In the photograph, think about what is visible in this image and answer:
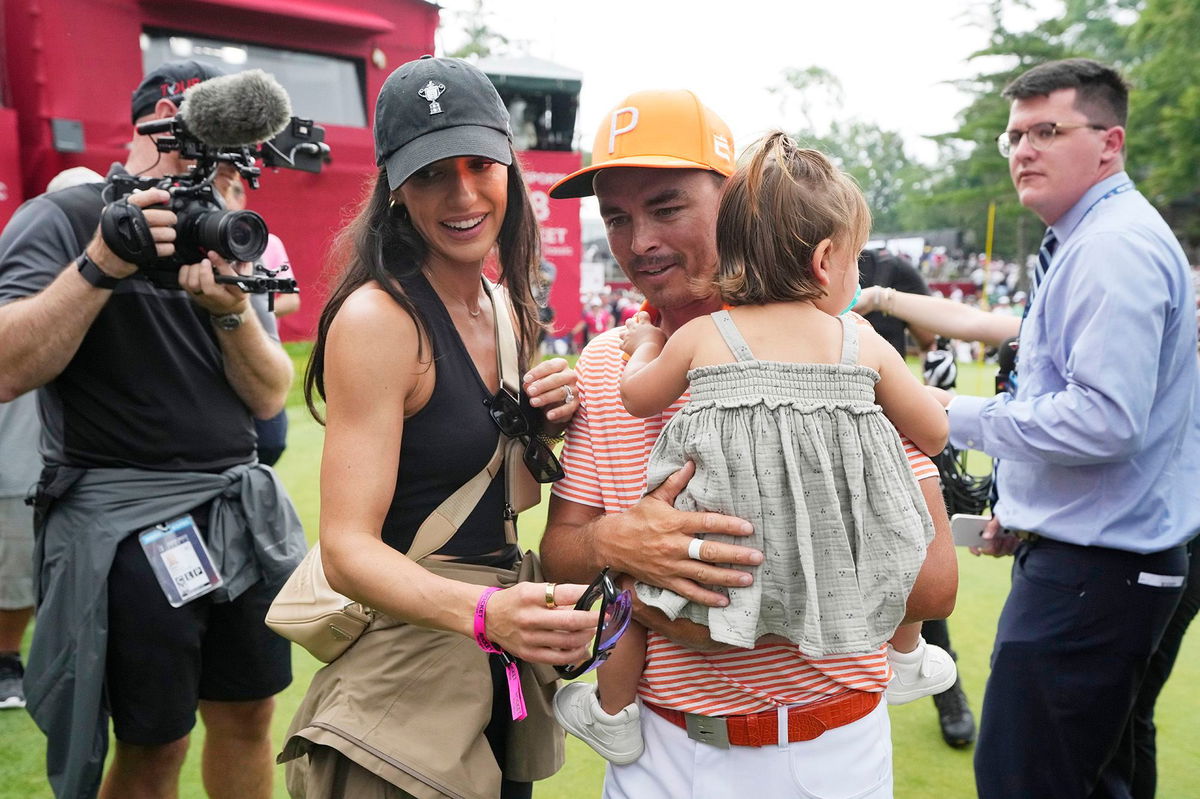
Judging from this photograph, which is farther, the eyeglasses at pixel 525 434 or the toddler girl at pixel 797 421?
the eyeglasses at pixel 525 434

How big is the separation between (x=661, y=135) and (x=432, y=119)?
0.53 meters

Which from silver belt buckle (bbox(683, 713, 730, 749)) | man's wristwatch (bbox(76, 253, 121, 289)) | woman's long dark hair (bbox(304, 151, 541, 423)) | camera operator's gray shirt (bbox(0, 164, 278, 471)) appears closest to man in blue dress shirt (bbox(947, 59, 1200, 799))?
silver belt buckle (bbox(683, 713, 730, 749))

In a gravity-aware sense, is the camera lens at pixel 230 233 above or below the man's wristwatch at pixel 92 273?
above

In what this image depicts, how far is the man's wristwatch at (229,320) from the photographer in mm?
2531

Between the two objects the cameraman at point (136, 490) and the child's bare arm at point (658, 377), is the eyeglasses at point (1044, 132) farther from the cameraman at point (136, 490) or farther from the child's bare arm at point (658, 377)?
the cameraman at point (136, 490)

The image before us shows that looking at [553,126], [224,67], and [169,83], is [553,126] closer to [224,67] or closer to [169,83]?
[224,67]

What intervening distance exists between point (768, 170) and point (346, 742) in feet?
4.26

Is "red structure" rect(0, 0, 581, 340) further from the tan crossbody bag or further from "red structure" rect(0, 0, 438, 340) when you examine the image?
the tan crossbody bag

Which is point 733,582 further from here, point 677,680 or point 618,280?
point 618,280

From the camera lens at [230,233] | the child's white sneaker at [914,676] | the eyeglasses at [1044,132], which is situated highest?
the eyeglasses at [1044,132]

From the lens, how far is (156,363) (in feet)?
8.18

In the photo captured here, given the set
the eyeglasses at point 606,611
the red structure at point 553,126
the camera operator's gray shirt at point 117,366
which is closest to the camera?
the eyeglasses at point 606,611

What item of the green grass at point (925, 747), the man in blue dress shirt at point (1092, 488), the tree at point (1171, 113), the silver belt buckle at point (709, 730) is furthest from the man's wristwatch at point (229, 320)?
the tree at point (1171, 113)

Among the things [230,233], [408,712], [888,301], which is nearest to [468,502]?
[408,712]
